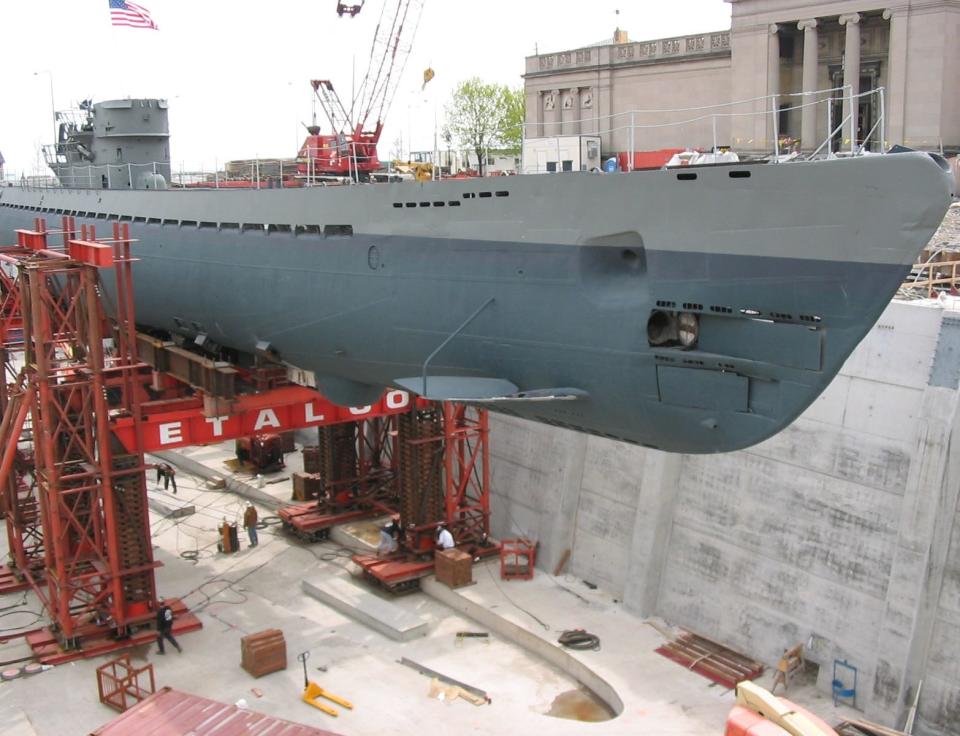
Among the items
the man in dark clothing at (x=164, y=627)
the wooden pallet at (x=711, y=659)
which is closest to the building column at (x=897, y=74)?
the wooden pallet at (x=711, y=659)

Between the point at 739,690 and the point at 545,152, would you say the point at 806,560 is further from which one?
the point at 545,152

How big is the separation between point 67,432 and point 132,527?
245 cm

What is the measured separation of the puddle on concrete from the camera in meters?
15.1

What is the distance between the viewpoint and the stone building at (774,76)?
3556 centimetres

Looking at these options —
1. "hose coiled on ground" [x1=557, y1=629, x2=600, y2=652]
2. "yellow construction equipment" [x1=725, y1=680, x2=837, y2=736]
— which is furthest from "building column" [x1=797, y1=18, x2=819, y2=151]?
"yellow construction equipment" [x1=725, y1=680, x2=837, y2=736]

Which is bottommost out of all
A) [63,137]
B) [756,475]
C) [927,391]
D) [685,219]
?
[756,475]

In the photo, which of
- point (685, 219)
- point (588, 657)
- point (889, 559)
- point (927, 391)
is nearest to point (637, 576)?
point (588, 657)

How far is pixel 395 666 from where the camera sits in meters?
16.4

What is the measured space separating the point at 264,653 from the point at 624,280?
9.89 meters

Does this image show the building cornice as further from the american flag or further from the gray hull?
the gray hull

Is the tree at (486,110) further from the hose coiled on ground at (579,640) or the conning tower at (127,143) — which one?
the hose coiled on ground at (579,640)

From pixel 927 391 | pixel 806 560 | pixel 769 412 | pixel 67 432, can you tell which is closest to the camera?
pixel 769 412

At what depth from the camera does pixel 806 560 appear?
632 inches

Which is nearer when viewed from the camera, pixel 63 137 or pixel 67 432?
pixel 67 432
